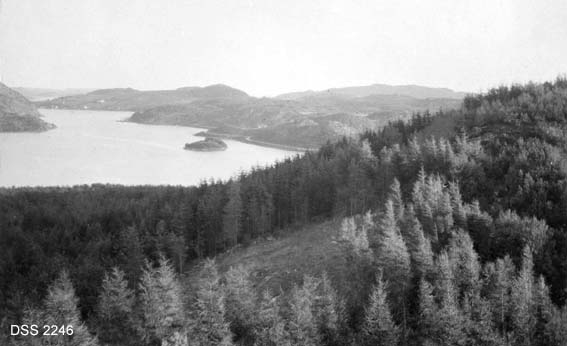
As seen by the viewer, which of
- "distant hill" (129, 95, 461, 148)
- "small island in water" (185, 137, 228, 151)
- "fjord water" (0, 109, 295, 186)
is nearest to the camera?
"fjord water" (0, 109, 295, 186)

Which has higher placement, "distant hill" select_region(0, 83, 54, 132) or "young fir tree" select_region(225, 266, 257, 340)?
"distant hill" select_region(0, 83, 54, 132)

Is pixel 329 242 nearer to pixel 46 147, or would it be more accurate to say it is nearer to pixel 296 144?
pixel 46 147

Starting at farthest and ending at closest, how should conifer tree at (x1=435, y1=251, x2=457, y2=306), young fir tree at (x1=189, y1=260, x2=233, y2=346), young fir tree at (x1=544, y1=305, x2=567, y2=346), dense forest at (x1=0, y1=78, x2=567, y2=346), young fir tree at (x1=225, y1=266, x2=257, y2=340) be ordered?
1. young fir tree at (x1=225, y1=266, x2=257, y2=340)
2. young fir tree at (x1=189, y1=260, x2=233, y2=346)
3. dense forest at (x1=0, y1=78, x2=567, y2=346)
4. conifer tree at (x1=435, y1=251, x2=457, y2=306)
5. young fir tree at (x1=544, y1=305, x2=567, y2=346)

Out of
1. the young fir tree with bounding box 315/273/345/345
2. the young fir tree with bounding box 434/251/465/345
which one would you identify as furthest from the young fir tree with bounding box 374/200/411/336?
the young fir tree with bounding box 315/273/345/345

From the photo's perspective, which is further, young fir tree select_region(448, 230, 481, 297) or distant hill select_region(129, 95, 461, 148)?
distant hill select_region(129, 95, 461, 148)

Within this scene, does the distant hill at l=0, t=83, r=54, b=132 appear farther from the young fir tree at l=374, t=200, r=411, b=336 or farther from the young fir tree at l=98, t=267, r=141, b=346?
the young fir tree at l=374, t=200, r=411, b=336

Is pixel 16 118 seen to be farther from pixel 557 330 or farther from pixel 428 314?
pixel 557 330

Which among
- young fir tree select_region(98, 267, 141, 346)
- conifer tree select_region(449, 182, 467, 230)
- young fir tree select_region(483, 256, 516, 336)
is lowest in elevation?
young fir tree select_region(98, 267, 141, 346)

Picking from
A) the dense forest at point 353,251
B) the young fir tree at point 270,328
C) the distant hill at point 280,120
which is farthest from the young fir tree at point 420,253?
the distant hill at point 280,120
